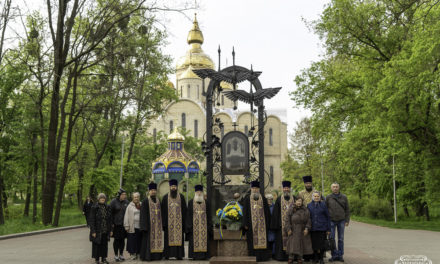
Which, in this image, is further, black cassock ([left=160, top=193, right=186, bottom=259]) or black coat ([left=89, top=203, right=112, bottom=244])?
black cassock ([left=160, top=193, right=186, bottom=259])

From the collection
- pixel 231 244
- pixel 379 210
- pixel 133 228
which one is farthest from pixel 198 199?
pixel 379 210

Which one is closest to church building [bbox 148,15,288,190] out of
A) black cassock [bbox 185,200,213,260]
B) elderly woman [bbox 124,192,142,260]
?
elderly woman [bbox 124,192,142,260]

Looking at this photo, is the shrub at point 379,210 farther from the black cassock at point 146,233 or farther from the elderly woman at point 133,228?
the black cassock at point 146,233

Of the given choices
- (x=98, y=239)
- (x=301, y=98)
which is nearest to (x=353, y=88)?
(x=301, y=98)

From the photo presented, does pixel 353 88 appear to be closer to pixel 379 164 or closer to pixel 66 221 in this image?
pixel 379 164

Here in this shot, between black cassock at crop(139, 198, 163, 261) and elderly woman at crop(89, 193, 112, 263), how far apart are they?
80cm

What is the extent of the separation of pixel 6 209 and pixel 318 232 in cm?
2237

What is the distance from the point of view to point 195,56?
75688mm

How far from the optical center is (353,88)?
2447 cm

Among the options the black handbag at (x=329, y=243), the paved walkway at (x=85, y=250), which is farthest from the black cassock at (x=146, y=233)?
the black handbag at (x=329, y=243)

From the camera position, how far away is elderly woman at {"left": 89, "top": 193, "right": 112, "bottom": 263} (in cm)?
1043

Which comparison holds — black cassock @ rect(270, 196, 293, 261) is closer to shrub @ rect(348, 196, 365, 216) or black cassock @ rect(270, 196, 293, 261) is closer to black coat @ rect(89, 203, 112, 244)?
black coat @ rect(89, 203, 112, 244)

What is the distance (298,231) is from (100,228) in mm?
4557

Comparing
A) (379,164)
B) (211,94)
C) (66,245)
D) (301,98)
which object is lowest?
(66,245)
